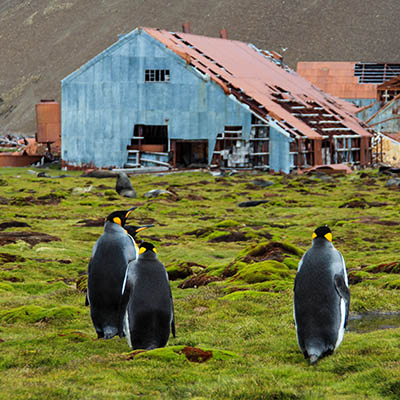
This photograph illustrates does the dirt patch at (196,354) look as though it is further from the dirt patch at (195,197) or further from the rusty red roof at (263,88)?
the rusty red roof at (263,88)

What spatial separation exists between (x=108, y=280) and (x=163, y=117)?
143 ft

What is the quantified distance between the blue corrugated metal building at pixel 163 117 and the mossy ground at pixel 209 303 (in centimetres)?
1552

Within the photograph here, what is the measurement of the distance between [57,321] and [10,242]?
34.3ft

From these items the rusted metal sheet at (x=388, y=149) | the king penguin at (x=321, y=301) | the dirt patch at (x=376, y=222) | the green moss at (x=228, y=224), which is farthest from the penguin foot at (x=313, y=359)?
the rusted metal sheet at (x=388, y=149)

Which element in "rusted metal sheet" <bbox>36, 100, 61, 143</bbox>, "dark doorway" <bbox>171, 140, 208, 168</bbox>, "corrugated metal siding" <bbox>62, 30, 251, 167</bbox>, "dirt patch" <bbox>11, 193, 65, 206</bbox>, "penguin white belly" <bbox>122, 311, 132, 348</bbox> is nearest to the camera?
"penguin white belly" <bbox>122, 311, 132, 348</bbox>

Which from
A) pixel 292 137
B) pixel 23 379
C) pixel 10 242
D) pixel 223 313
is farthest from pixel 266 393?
pixel 292 137

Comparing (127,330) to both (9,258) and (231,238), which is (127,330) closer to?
(9,258)

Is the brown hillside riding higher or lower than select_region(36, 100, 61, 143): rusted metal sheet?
higher

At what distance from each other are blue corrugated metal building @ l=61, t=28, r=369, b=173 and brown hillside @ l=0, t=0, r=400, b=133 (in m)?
94.7

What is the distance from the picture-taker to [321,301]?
419 inches

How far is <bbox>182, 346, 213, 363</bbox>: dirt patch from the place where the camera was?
1051 cm

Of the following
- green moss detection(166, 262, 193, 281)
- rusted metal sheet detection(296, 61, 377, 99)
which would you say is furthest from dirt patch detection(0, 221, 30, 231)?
rusted metal sheet detection(296, 61, 377, 99)

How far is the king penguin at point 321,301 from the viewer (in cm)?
1055

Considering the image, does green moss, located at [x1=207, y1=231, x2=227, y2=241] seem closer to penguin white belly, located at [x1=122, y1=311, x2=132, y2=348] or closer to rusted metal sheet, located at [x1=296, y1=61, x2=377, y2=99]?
penguin white belly, located at [x1=122, y1=311, x2=132, y2=348]
